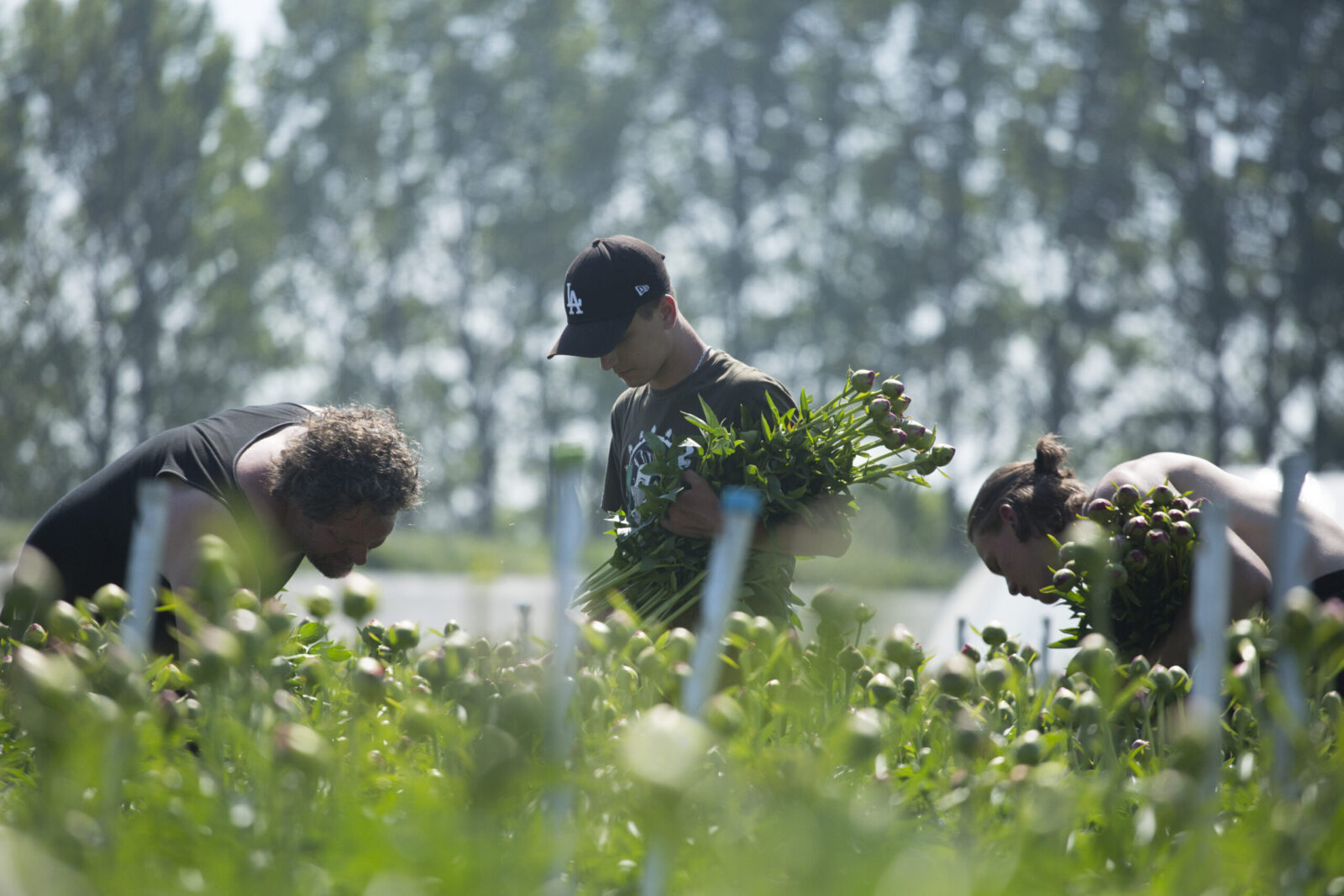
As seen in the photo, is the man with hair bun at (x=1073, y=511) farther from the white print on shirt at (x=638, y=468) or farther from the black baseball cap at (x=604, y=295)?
the black baseball cap at (x=604, y=295)

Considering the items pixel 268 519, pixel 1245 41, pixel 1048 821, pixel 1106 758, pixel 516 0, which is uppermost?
pixel 516 0

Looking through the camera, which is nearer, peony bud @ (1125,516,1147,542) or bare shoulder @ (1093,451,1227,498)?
peony bud @ (1125,516,1147,542)

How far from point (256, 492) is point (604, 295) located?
2.32ft

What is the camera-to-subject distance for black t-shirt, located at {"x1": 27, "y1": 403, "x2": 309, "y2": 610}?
1.84m

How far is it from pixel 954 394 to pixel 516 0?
8.43m

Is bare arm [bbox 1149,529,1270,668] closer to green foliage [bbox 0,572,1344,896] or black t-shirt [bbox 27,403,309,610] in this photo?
green foliage [bbox 0,572,1344,896]

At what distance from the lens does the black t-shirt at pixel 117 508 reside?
1.84 m

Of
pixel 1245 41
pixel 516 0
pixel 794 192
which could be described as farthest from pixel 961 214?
pixel 516 0

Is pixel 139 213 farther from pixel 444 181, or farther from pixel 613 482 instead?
pixel 613 482

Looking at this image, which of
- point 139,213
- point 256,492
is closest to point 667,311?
point 256,492

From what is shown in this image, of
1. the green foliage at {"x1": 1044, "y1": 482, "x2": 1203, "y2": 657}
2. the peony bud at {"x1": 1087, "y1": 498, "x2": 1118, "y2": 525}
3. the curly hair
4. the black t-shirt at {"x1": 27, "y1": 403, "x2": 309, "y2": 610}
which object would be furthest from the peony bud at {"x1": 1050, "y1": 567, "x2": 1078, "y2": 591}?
the black t-shirt at {"x1": 27, "y1": 403, "x2": 309, "y2": 610}

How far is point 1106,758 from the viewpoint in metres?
1.05

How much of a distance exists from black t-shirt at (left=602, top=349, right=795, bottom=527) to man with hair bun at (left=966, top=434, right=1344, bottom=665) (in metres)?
0.43

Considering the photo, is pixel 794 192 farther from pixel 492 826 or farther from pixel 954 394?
pixel 492 826
